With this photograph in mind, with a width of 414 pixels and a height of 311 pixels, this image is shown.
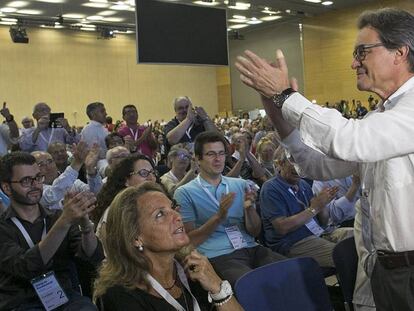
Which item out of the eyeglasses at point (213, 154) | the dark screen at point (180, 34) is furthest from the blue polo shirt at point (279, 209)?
the dark screen at point (180, 34)

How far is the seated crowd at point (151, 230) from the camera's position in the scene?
1847 mm

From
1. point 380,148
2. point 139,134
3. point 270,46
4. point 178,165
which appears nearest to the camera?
point 380,148

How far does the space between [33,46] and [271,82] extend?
17589 mm

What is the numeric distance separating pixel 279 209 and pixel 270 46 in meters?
17.1

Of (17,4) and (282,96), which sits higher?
(17,4)

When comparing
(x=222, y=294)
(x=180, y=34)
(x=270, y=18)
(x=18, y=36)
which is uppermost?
(x=270, y=18)

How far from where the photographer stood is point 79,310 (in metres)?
2.47

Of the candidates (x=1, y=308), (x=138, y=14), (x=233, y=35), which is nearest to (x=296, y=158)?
(x=1, y=308)

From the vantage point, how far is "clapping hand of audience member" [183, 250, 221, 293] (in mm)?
1764

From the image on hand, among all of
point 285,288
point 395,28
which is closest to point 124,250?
point 285,288

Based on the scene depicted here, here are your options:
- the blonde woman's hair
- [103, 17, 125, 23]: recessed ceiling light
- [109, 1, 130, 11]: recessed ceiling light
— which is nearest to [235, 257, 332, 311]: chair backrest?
the blonde woman's hair

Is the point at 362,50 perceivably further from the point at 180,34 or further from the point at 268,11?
the point at 268,11

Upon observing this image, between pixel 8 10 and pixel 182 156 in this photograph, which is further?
pixel 8 10

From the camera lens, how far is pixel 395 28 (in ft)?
4.82
